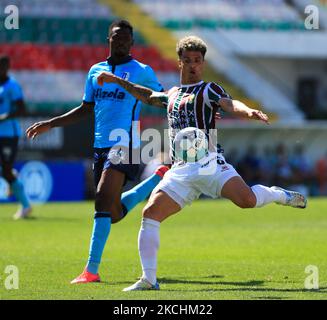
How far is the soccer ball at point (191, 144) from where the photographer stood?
8516mm

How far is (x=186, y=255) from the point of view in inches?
470

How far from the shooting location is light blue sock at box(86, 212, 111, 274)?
9211 millimetres

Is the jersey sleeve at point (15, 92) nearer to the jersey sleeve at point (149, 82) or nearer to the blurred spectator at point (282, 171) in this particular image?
the jersey sleeve at point (149, 82)

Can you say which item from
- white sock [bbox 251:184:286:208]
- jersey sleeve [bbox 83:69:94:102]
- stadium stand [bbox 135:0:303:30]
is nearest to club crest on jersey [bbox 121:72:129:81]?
jersey sleeve [bbox 83:69:94:102]

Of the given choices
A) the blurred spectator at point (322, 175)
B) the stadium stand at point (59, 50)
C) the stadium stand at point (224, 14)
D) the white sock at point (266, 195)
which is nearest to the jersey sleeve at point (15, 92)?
the white sock at point (266, 195)

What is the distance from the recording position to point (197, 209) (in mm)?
21438

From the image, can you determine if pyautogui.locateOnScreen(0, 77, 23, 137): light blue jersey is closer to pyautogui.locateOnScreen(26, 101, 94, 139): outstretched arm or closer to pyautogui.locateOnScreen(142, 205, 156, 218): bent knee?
pyautogui.locateOnScreen(26, 101, 94, 139): outstretched arm

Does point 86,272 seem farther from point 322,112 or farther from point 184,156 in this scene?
point 322,112

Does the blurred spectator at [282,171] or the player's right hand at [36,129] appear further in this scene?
the blurred spectator at [282,171]

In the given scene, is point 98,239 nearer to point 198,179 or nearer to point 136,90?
point 198,179

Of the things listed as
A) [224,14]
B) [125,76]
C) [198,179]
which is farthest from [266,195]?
[224,14]

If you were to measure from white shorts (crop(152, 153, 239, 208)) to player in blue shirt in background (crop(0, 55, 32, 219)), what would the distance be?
8688mm

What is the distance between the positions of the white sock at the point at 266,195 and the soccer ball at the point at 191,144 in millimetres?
621

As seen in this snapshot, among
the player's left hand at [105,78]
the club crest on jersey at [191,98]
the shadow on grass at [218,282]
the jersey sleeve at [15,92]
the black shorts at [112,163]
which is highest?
the jersey sleeve at [15,92]
